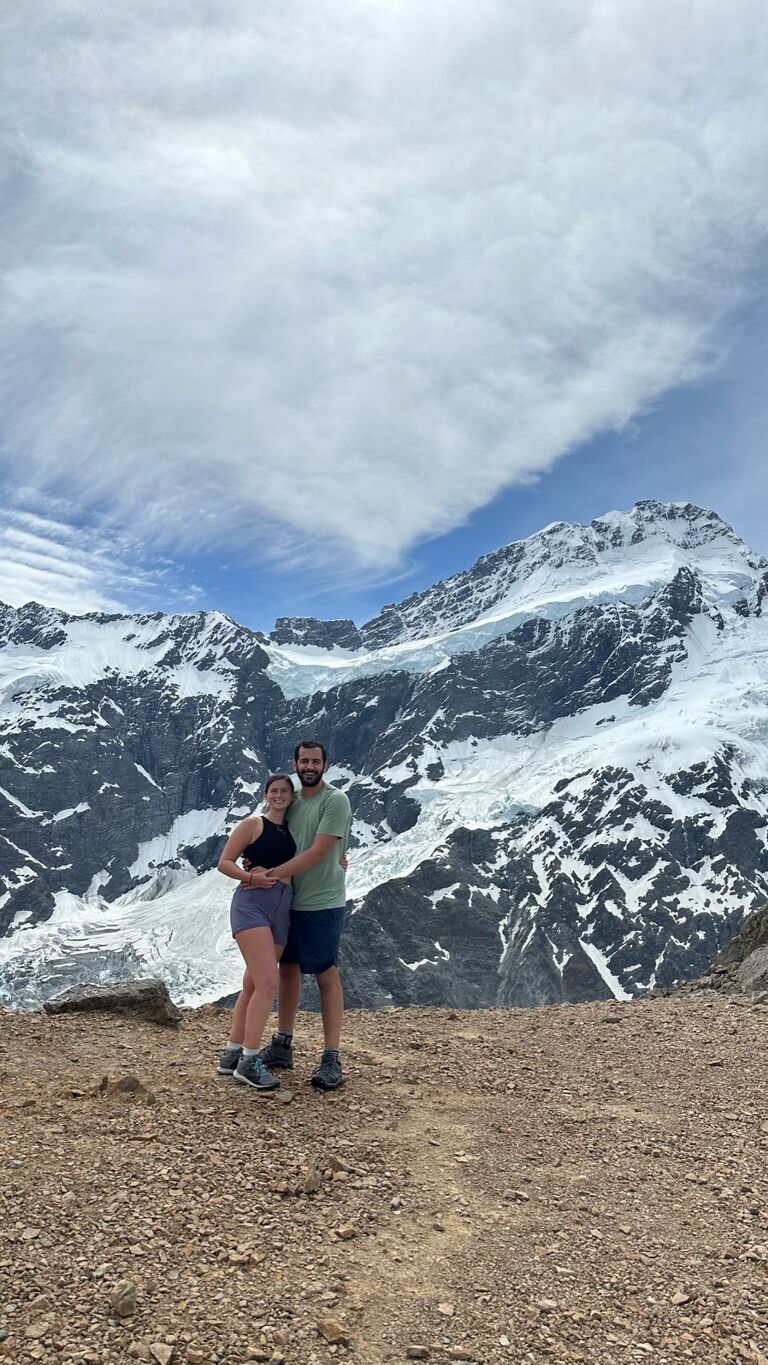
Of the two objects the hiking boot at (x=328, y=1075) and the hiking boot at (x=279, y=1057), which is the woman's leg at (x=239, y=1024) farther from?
the hiking boot at (x=328, y=1075)

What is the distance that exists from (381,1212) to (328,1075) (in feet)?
9.29

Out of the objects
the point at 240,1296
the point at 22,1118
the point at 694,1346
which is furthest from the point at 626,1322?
the point at 22,1118

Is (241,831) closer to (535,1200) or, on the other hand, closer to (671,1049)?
(535,1200)

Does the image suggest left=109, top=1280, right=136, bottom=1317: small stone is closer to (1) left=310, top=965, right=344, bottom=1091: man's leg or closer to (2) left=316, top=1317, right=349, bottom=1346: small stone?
(2) left=316, top=1317, right=349, bottom=1346: small stone

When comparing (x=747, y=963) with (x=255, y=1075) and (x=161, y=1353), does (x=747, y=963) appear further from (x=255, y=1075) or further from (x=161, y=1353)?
(x=161, y=1353)

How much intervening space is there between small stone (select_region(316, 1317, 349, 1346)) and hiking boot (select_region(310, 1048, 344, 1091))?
14.5 ft

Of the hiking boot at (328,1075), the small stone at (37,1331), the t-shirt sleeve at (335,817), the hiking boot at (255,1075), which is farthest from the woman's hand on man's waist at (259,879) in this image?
the small stone at (37,1331)

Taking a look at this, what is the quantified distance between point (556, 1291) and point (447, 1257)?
913 millimetres

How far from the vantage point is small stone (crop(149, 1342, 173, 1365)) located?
16.7 ft

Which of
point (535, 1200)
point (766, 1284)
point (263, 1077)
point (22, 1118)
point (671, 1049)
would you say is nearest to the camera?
point (766, 1284)

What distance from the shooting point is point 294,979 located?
10.6m

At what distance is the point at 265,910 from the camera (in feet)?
32.9

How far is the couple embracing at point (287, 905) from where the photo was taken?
32.2 feet

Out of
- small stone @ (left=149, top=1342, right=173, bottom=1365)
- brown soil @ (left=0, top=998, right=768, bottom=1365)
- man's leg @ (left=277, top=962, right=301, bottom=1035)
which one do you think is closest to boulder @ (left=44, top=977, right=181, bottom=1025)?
brown soil @ (left=0, top=998, right=768, bottom=1365)
